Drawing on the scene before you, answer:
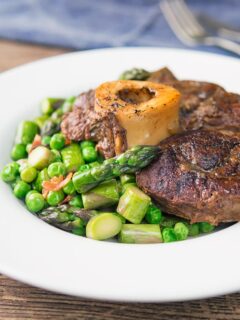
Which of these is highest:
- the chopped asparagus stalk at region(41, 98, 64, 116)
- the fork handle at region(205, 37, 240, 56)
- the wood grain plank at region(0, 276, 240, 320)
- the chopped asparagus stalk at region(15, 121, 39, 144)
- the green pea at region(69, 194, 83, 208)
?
the fork handle at region(205, 37, 240, 56)

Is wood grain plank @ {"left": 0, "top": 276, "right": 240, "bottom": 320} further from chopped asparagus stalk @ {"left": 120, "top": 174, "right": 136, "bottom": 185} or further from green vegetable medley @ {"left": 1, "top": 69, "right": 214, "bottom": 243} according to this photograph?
chopped asparagus stalk @ {"left": 120, "top": 174, "right": 136, "bottom": 185}

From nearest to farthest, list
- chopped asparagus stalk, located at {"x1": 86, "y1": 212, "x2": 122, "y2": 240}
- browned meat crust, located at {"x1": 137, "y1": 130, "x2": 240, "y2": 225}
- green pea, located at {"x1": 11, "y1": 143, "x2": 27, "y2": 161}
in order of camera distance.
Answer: browned meat crust, located at {"x1": 137, "y1": 130, "x2": 240, "y2": 225}
chopped asparagus stalk, located at {"x1": 86, "y1": 212, "x2": 122, "y2": 240}
green pea, located at {"x1": 11, "y1": 143, "x2": 27, "y2": 161}

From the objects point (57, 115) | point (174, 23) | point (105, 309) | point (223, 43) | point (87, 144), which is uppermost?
point (174, 23)

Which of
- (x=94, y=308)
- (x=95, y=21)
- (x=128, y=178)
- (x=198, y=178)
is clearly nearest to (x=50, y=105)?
(x=128, y=178)

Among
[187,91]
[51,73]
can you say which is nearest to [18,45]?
[51,73]

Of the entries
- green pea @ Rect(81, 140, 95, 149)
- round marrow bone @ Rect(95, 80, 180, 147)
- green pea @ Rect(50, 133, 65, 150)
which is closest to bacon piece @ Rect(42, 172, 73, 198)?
green pea @ Rect(81, 140, 95, 149)

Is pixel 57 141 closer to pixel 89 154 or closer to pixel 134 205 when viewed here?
pixel 89 154

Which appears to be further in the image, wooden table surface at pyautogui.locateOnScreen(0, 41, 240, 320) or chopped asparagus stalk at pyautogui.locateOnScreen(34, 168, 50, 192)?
chopped asparagus stalk at pyautogui.locateOnScreen(34, 168, 50, 192)
